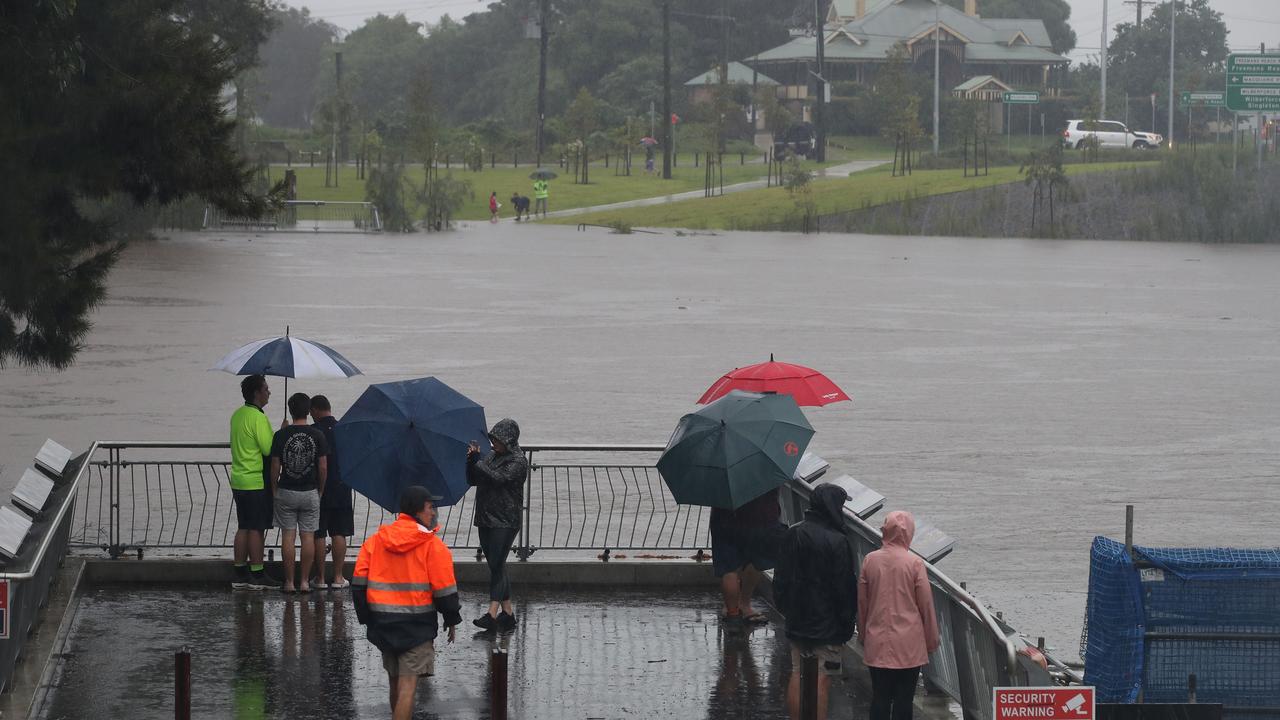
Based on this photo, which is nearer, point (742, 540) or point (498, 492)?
point (498, 492)

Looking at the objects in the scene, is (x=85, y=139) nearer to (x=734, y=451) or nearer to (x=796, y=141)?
(x=734, y=451)

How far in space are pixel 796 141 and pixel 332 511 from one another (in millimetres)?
92797

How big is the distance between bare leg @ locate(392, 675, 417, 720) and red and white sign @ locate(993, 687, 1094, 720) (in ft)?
10.00

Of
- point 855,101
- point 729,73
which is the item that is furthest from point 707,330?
point 729,73

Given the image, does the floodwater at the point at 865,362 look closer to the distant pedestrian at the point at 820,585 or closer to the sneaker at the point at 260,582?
the distant pedestrian at the point at 820,585

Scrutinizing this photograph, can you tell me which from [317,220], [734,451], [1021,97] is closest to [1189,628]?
[734,451]

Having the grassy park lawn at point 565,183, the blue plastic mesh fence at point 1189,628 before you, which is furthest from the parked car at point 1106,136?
the blue plastic mesh fence at point 1189,628

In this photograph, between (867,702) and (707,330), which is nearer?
(867,702)

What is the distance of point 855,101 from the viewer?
10719cm

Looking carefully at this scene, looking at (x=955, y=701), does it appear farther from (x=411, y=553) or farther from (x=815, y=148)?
(x=815, y=148)

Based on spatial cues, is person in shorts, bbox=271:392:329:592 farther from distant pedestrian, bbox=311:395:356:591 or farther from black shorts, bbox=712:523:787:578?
black shorts, bbox=712:523:787:578

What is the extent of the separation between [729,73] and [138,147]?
107m

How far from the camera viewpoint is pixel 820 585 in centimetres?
890

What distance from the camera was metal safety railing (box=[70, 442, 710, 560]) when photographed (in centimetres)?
1305
